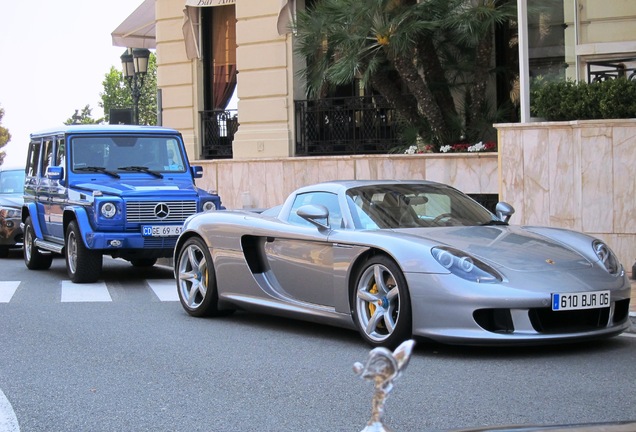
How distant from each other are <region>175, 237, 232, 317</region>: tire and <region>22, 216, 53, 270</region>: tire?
5861 millimetres

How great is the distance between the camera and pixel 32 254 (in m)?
15.3

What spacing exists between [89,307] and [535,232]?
4.63 meters

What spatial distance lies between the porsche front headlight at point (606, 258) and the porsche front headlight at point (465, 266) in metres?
1.02

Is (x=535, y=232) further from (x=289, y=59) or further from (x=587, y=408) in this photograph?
(x=289, y=59)

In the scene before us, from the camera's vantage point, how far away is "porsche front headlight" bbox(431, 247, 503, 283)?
709 centimetres

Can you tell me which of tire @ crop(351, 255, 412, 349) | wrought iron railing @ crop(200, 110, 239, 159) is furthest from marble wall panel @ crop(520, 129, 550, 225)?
wrought iron railing @ crop(200, 110, 239, 159)

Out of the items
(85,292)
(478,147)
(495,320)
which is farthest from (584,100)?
(495,320)

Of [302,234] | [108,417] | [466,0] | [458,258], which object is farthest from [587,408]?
[466,0]

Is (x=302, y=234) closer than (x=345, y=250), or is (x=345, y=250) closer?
(x=345, y=250)

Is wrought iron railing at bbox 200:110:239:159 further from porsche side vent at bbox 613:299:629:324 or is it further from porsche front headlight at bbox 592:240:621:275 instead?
porsche side vent at bbox 613:299:629:324

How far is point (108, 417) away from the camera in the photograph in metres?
5.57

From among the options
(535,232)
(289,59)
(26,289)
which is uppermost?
(289,59)

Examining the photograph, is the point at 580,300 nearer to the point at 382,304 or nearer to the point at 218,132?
the point at 382,304

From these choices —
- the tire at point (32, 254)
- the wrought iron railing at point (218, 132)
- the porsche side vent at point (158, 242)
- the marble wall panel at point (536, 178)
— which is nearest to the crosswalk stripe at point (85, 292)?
the porsche side vent at point (158, 242)
